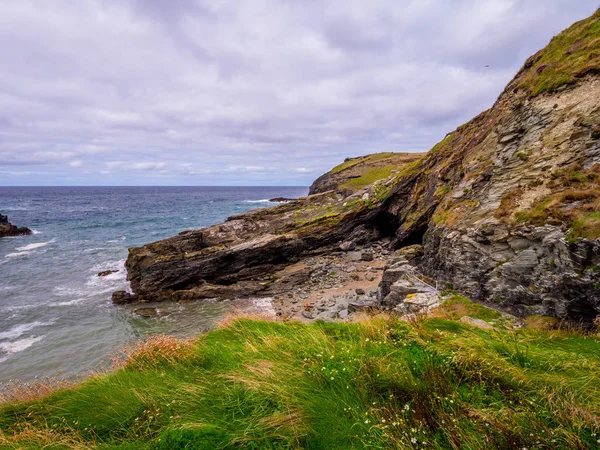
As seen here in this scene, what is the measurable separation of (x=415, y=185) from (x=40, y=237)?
205 ft

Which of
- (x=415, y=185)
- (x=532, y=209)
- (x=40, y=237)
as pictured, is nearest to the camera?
(x=532, y=209)

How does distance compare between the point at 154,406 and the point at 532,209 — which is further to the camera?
the point at 532,209

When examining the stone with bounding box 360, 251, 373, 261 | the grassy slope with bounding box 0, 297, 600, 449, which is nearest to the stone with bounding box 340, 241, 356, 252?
the stone with bounding box 360, 251, 373, 261

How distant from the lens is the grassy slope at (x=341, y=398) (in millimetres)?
3383

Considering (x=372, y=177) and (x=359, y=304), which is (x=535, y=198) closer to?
(x=359, y=304)

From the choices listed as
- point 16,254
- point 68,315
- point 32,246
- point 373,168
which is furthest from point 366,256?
point 373,168

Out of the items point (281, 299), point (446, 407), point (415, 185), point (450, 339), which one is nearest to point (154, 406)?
point (446, 407)

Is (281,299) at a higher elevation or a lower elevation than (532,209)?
lower

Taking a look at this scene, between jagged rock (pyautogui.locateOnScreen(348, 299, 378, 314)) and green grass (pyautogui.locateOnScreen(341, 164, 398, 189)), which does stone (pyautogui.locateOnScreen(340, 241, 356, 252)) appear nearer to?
jagged rock (pyautogui.locateOnScreen(348, 299, 378, 314))

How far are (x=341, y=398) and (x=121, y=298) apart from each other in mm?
25037

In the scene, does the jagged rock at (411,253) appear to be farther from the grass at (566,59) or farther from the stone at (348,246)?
the stone at (348,246)

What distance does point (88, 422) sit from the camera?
445cm

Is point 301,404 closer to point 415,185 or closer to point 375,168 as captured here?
point 415,185

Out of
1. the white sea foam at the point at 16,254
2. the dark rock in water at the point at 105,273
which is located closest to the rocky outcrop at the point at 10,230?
the white sea foam at the point at 16,254
